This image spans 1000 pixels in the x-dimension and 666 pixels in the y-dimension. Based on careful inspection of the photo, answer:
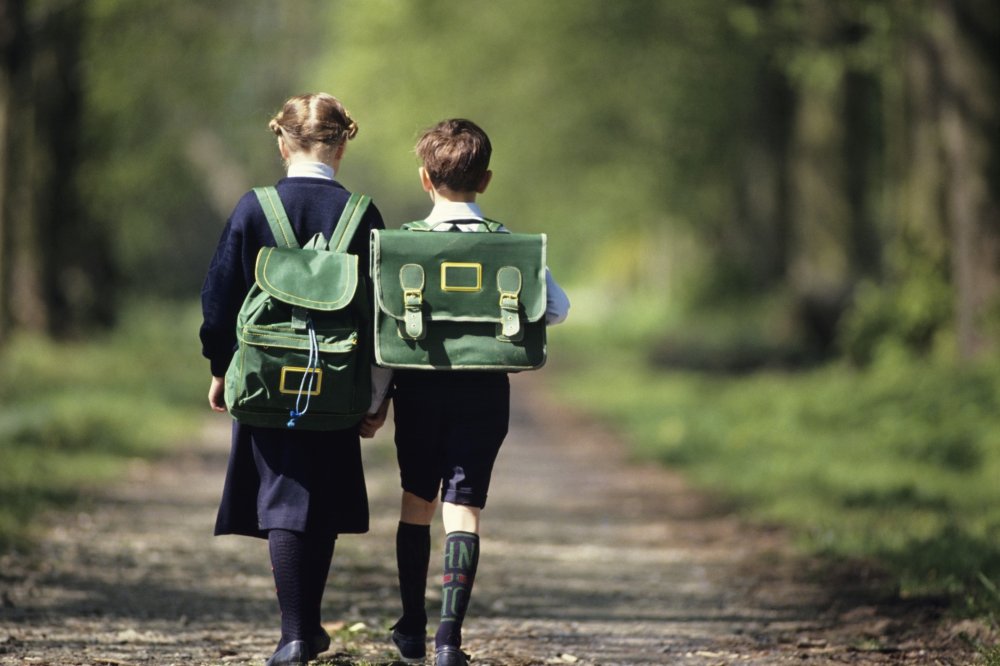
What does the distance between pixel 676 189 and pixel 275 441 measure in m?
27.9

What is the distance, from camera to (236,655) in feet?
18.2

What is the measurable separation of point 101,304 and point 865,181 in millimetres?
11649

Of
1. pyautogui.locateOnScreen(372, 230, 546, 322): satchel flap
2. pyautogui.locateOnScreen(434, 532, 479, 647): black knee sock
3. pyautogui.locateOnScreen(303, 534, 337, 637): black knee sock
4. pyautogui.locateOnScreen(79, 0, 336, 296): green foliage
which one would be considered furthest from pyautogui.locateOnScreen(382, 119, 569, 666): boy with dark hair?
pyautogui.locateOnScreen(79, 0, 336, 296): green foliage

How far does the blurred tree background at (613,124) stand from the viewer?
1505 cm

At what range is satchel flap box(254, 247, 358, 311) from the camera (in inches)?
190

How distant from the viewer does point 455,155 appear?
5070 mm

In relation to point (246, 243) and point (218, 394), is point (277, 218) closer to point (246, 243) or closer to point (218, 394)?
point (246, 243)

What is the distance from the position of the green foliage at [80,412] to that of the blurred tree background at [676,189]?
101 millimetres

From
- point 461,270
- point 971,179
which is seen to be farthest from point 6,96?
point 461,270

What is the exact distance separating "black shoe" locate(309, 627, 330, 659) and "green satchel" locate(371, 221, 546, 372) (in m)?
0.94

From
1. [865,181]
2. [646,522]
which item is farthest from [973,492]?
[865,181]

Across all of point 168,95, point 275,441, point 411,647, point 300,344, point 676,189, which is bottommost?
point 411,647

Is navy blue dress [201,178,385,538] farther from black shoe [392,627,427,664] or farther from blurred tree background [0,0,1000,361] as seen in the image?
blurred tree background [0,0,1000,361]

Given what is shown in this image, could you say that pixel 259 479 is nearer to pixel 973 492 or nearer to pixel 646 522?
pixel 646 522
